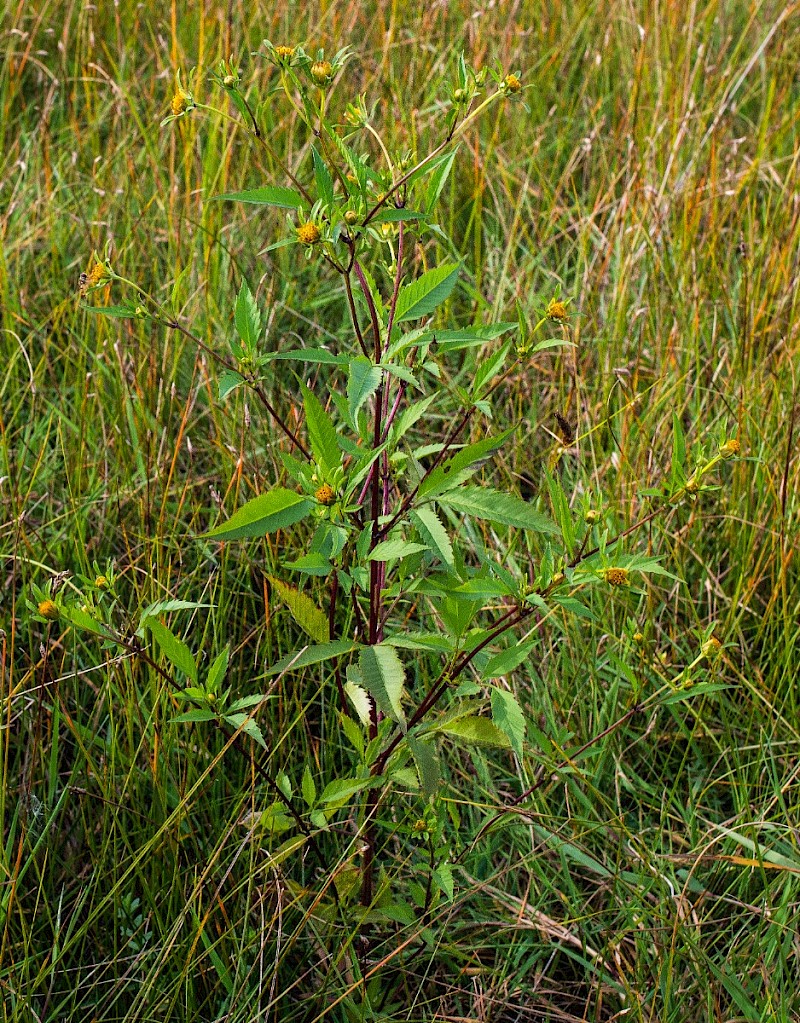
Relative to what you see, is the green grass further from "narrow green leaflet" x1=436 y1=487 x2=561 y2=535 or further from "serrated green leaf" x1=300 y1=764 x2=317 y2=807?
"narrow green leaflet" x1=436 y1=487 x2=561 y2=535

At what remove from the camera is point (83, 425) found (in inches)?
80.8

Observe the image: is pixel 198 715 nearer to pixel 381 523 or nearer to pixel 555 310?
pixel 381 523

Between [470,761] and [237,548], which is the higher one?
[237,548]

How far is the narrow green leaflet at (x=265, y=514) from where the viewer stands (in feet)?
3.97

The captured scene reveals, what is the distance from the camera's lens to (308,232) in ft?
3.94

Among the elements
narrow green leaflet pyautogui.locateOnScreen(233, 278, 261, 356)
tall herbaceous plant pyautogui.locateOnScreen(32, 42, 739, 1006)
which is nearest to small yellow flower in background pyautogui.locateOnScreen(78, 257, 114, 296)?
tall herbaceous plant pyautogui.locateOnScreen(32, 42, 739, 1006)

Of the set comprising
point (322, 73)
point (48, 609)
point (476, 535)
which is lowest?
point (476, 535)

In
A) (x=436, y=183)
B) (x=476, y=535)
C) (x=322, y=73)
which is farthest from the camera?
(x=476, y=535)

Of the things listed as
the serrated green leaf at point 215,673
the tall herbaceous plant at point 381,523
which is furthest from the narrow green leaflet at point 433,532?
the serrated green leaf at point 215,673

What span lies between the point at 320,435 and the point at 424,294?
0.22 metres

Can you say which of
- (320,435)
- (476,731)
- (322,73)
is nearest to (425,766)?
(476,731)

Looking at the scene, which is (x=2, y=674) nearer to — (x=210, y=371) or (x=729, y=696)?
(x=210, y=371)

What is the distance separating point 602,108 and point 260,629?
2.25 metres

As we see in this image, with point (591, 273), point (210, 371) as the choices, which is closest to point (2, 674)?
point (210, 371)
